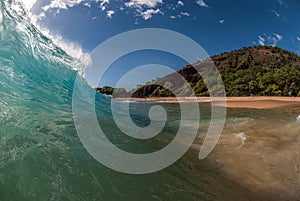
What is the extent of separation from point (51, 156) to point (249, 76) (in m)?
55.5

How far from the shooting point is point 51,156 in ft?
11.0

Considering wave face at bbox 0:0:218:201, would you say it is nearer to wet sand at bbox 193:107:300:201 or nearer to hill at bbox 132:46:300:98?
wet sand at bbox 193:107:300:201

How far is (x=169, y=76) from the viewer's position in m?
87.6

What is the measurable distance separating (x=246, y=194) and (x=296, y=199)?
0.71 m

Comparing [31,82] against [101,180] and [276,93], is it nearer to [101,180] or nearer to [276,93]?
[101,180]

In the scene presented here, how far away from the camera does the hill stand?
1736 inches

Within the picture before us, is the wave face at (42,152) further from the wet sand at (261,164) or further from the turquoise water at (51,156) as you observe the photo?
the wet sand at (261,164)

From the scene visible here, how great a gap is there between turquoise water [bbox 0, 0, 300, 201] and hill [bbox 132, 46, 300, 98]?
43804mm

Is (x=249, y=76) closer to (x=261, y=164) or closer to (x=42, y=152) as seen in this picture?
(x=261, y=164)

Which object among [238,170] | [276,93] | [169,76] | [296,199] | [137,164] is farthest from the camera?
[169,76]

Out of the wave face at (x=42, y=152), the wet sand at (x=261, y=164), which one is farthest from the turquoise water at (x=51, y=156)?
the wet sand at (x=261, y=164)

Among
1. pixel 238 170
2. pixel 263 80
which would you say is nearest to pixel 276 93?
pixel 263 80

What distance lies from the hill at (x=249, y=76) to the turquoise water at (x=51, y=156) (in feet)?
144

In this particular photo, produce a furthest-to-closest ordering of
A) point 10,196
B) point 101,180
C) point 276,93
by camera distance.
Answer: point 276,93, point 101,180, point 10,196
